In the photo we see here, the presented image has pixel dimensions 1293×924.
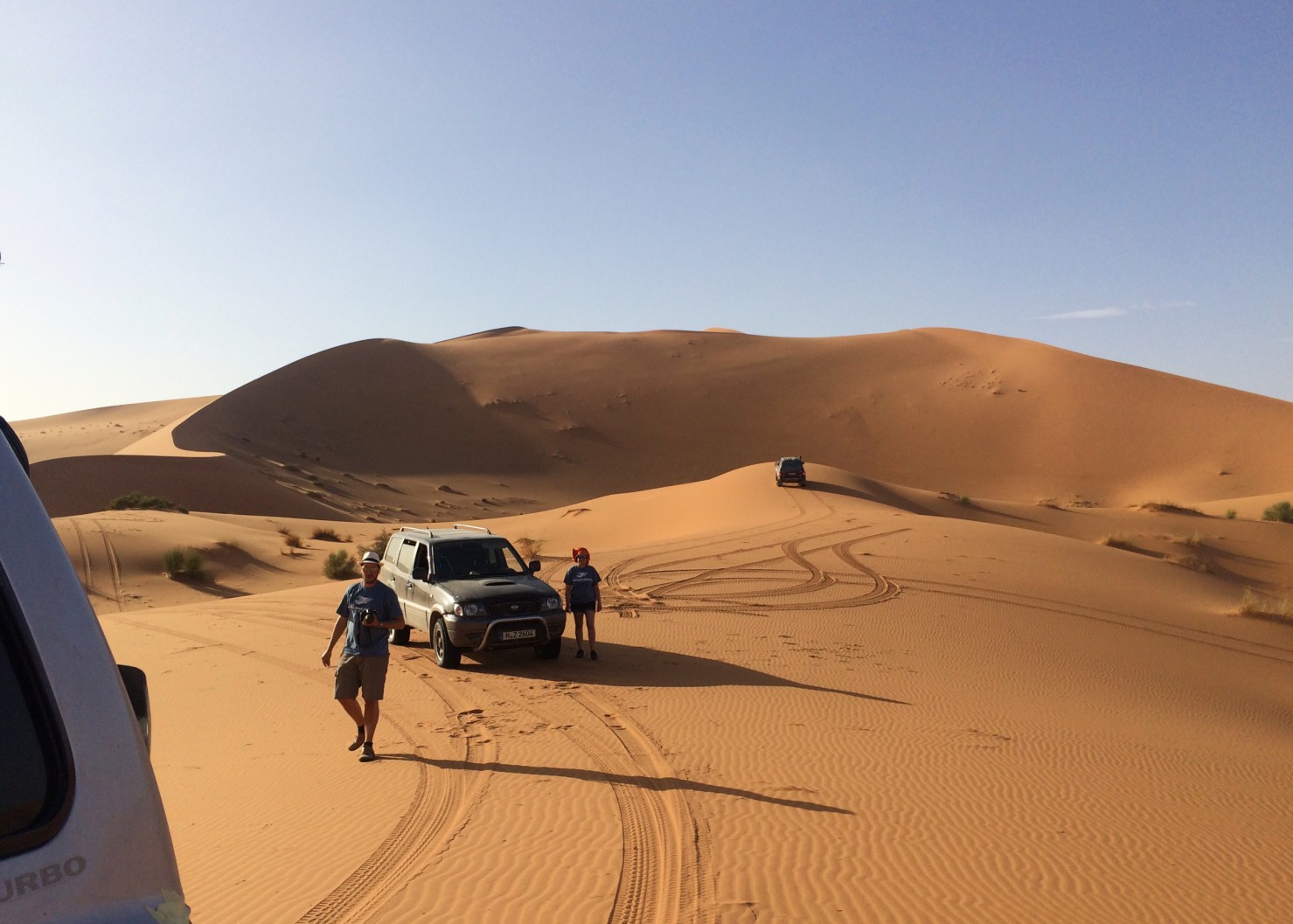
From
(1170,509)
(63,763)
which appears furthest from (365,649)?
Result: (1170,509)

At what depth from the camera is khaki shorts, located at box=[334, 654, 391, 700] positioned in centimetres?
879

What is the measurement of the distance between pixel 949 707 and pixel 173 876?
10.9 meters

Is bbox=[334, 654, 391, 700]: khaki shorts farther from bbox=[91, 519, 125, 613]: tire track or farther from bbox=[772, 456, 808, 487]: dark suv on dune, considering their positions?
bbox=[772, 456, 808, 487]: dark suv on dune

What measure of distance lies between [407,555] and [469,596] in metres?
2.46

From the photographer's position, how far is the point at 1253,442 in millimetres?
66875

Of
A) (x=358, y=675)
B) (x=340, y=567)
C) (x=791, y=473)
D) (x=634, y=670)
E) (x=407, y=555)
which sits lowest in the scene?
(x=340, y=567)

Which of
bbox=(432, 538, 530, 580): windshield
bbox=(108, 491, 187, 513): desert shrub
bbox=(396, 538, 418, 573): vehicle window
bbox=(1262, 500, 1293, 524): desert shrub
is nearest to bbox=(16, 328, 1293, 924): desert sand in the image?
bbox=(432, 538, 530, 580): windshield

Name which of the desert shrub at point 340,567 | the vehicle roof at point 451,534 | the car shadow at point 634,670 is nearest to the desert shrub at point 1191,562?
the car shadow at point 634,670

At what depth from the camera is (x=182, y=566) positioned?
25.0 meters

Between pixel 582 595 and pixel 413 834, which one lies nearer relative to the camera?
pixel 413 834

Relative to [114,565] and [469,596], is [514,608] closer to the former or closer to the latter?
[469,596]

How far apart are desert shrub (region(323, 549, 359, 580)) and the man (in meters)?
17.4

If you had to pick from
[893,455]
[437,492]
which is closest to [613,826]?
[437,492]

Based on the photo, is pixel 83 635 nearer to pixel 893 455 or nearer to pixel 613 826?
pixel 613 826
